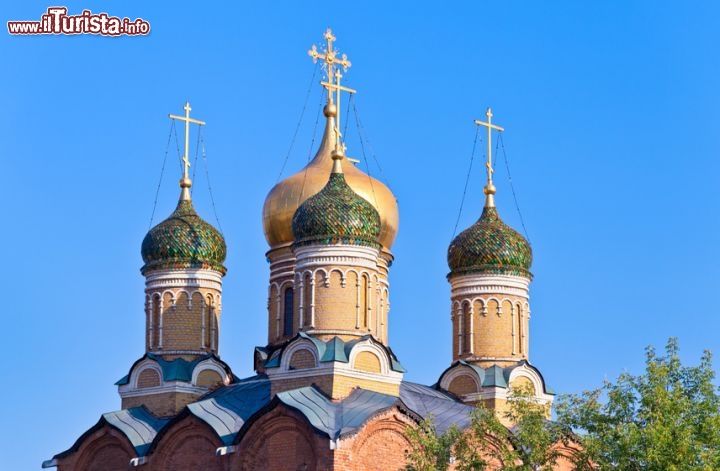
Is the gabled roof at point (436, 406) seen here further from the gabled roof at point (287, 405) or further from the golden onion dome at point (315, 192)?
the golden onion dome at point (315, 192)

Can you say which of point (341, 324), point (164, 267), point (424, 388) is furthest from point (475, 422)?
point (164, 267)

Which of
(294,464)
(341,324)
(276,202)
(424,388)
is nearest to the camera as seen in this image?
(294,464)

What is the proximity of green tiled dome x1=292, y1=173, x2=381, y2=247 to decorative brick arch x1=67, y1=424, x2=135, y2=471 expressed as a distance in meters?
4.77

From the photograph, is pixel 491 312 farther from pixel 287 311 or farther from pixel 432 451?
pixel 432 451

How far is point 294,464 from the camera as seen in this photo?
25.7 meters

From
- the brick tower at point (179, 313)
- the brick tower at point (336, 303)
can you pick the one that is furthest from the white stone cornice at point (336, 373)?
the brick tower at point (179, 313)

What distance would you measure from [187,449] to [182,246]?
14.3 ft

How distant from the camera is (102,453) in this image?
2919cm

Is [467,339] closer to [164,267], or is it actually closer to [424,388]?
[424,388]

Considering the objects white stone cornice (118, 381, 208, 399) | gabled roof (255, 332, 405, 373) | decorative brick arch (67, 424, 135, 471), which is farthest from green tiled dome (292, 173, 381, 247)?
decorative brick arch (67, 424, 135, 471)

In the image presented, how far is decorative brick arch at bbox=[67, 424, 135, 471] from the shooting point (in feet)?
94.4

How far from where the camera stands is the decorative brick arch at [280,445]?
2555 cm

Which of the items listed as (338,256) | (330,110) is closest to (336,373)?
(338,256)

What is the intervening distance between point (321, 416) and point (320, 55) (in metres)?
8.14
